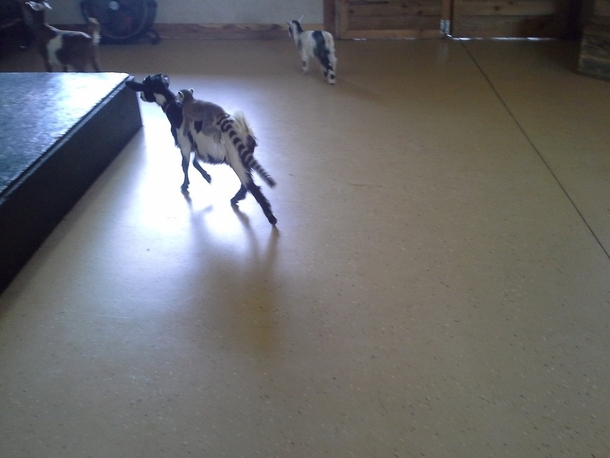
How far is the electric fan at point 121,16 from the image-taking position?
4805 millimetres

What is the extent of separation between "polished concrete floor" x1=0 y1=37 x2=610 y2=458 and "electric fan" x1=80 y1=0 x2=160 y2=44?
5.89 feet

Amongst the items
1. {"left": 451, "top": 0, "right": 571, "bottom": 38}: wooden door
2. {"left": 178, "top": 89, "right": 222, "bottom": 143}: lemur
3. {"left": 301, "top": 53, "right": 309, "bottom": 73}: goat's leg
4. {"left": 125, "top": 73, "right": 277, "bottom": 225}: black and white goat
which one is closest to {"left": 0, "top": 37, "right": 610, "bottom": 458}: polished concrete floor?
{"left": 125, "top": 73, "right": 277, "bottom": 225}: black and white goat

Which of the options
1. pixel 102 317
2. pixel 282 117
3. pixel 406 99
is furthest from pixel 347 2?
pixel 102 317

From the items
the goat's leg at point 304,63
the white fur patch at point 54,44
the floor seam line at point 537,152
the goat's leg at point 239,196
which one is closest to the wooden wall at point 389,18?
the floor seam line at point 537,152

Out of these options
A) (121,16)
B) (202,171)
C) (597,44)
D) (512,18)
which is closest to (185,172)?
(202,171)

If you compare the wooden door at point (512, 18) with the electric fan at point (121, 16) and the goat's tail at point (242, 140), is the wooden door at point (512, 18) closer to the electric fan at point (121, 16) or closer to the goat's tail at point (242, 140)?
the electric fan at point (121, 16)

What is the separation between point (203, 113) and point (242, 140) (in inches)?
8.8

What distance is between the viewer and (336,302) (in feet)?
6.67

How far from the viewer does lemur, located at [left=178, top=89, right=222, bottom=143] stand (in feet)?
7.88

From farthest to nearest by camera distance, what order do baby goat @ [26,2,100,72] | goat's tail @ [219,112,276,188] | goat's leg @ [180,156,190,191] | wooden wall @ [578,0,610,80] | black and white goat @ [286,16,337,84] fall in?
black and white goat @ [286,16,337,84] < wooden wall @ [578,0,610,80] < baby goat @ [26,2,100,72] < goat's leg @ [180,156,190,191] < goat's tail @ [219,112,276,188]

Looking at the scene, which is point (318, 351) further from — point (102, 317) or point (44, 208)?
point (44, 208)

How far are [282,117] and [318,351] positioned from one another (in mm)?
1954

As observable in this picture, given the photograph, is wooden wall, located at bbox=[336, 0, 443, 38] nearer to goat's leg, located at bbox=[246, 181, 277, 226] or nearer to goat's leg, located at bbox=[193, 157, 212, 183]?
goat's leg, located at bbox=[193, 157, 212, 183]

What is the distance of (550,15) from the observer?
473 cm
